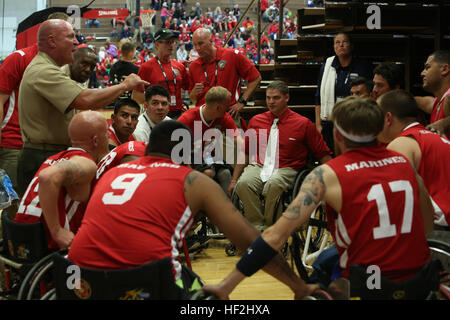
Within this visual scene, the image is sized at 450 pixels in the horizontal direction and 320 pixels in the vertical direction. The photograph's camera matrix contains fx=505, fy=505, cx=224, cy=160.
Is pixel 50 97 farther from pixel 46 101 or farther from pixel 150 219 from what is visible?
pixel 150 219

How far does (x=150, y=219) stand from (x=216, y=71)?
383 centimetres

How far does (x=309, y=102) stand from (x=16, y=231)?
16.9ft

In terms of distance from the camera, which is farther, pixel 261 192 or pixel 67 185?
pixel 261 192

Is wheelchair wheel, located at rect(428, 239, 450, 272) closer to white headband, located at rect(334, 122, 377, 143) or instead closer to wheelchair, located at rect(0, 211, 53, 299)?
white headband, located at rect(334, 122, 377, 143)

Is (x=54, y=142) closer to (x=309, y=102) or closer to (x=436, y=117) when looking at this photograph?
(x=436, y=117)

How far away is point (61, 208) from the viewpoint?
8.47 feet

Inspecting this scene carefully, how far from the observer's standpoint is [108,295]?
6.24 ft

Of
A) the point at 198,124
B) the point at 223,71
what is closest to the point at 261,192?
the point at 198,124

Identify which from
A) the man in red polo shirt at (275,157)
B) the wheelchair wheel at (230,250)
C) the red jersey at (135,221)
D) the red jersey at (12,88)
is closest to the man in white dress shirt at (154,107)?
the man in red polo shirt at (275,157)

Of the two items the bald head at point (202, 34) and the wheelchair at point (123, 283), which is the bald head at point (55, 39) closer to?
the wheelchair at point (123, 283)

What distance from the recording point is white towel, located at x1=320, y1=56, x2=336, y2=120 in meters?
5.32

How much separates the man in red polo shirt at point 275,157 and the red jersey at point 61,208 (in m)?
2.20

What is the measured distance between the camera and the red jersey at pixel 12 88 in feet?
12.5
